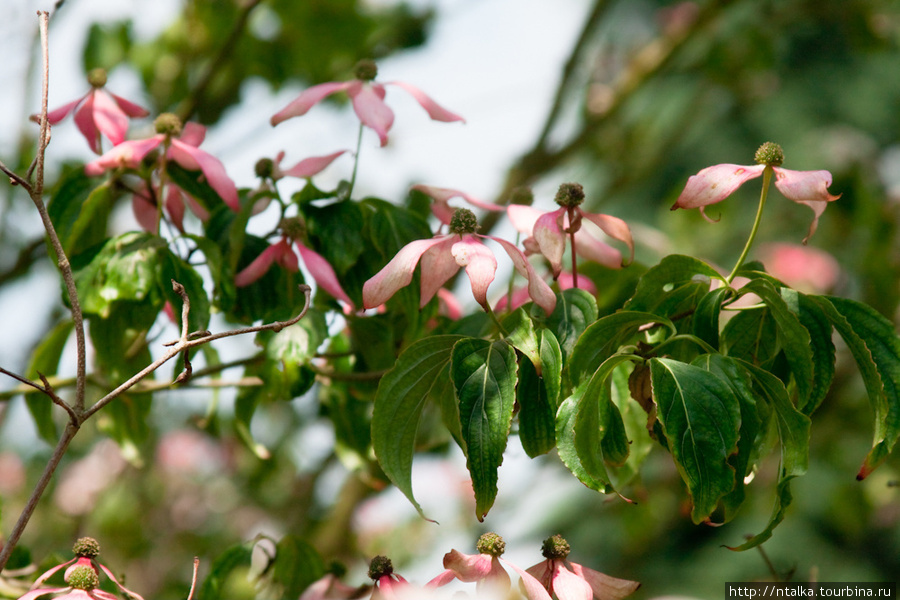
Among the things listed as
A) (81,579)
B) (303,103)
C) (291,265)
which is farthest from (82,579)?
(303,103)

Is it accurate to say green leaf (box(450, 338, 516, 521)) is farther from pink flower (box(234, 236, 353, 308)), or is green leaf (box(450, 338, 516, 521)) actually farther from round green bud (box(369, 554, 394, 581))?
pink flower (box(234, 236, 353, 308))

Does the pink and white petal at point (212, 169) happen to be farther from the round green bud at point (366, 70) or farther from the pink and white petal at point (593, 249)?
the pink and white petal at point (593, 249)

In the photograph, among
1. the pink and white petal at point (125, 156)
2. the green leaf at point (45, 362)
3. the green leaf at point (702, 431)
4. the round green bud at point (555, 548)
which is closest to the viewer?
the green leaf at point (702, 431)

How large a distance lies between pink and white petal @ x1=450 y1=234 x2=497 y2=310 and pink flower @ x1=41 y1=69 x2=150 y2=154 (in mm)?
392

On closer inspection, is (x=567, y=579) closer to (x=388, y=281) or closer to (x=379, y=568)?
(x=379, y=568)

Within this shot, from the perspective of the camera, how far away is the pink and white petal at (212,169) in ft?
2.38

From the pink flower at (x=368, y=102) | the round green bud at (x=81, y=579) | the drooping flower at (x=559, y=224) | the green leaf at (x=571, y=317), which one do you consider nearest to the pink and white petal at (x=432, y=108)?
the pink flower at (x=368, y=102)

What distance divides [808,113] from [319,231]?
5.90m

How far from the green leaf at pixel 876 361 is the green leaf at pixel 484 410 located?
8.8 inches

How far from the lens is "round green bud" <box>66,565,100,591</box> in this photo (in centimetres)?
56

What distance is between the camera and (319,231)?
29.3 inches

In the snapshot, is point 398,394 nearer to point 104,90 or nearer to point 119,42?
point 104,90

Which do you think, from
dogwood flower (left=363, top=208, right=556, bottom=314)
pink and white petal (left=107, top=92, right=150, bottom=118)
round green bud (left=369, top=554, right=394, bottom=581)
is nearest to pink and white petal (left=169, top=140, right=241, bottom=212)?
pink and white petal (left=107, top=92, right=150, bottom=118)

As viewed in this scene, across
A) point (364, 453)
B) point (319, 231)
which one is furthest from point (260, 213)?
point (364, 453)
